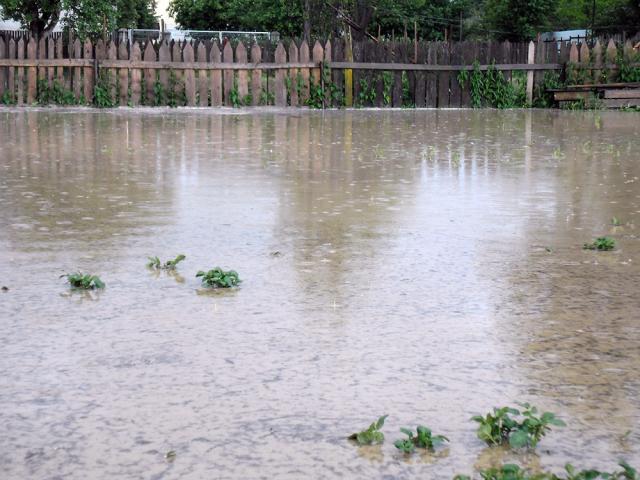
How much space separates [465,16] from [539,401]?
246 ft

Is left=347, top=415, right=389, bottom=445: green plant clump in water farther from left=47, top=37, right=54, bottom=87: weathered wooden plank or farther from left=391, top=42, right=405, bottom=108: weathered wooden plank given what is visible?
left=391, top=42, right=405, bottom=108: weathered wooden plank

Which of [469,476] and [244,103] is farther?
[244,103]

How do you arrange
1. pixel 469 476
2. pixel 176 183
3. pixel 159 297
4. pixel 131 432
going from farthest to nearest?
pixel 176 183
pixel 159 297
pixel 131 432
pixel 469 476

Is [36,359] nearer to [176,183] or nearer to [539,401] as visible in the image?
[539,401]

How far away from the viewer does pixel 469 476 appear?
2584 mm

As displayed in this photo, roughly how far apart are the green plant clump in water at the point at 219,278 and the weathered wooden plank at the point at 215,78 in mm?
17715

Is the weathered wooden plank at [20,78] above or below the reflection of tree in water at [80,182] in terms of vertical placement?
above

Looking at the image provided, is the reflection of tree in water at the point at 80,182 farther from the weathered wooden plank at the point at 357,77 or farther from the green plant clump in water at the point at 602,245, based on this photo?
the weathered wooden plank at the point at 357,77

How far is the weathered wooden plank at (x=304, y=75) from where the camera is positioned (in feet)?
73.8

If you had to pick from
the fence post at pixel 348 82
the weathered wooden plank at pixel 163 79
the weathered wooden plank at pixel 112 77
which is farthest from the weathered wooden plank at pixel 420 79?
the weathered wooden plank at pixel 112 77

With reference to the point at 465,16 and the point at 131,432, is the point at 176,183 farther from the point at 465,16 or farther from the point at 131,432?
the point at 465,16

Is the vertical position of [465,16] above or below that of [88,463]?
above

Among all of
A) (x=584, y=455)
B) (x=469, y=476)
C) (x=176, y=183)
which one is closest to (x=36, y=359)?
(x=469, y=476)

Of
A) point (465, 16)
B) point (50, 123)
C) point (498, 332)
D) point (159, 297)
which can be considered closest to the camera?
point (498, 332)
